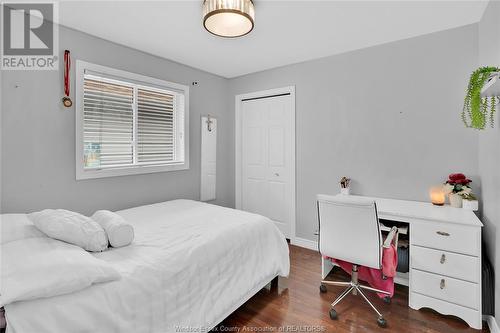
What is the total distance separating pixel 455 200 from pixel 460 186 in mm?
141

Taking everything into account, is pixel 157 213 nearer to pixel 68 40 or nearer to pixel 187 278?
pixel 187 278

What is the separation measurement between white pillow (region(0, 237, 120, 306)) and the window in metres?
1.48

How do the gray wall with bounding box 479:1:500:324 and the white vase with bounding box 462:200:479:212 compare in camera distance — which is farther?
the white vase with bounding box 462:200:479:212

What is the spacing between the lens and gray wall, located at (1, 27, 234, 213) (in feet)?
7.66

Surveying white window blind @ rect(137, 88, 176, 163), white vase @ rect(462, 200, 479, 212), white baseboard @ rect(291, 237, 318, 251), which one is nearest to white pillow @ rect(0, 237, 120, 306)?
white window blind @ rect(137, 88, 176, 163)

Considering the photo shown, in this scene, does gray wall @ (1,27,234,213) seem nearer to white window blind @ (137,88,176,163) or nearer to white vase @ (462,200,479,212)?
white window blind @ (137,88,176,163)

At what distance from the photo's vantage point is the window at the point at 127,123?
2.81 metres

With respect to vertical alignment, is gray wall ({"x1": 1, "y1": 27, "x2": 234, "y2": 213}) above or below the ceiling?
below

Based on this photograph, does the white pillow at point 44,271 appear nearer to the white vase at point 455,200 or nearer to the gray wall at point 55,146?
the gray wall at point 55,146

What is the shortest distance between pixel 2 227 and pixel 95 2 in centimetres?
188

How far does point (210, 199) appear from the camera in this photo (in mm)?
4246

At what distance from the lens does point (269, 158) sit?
13.5 ft

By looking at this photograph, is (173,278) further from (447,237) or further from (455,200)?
(455,200)

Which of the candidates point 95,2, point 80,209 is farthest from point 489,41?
point 80,209
